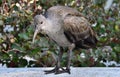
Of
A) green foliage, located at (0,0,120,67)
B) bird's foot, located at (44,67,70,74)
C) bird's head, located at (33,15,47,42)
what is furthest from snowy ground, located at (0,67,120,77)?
bird's head, located at (33,15,47,42)

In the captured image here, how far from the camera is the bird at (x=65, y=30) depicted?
484 centimetres

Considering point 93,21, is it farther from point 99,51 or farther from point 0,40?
point 0,40

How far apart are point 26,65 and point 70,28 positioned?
0.80 meters

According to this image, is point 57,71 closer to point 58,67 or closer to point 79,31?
point 58,67

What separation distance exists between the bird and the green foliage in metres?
0.20

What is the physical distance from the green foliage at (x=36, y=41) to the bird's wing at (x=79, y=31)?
22 centimetres

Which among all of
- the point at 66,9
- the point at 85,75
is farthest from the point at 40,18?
the point at 85,75

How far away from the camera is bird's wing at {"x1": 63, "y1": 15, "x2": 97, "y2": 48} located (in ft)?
16.4

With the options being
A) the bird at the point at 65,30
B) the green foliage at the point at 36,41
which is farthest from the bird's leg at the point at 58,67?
the green foliage at the point at 36,41

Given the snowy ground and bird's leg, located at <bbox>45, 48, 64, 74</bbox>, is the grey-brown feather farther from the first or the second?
the snowy ground

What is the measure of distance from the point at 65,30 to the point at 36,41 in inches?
19.0

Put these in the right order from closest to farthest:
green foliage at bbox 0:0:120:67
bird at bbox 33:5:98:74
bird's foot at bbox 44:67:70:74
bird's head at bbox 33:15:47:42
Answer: bird's head at bbox 33:15:47:42
bird at bbox 33:5:98:74
bird's foot at bbox 44:67:70:74
green foliage at bbox 0:0:120:67

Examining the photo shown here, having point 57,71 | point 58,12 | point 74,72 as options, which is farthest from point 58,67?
point 58,12

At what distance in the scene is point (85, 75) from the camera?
16.1 feet
